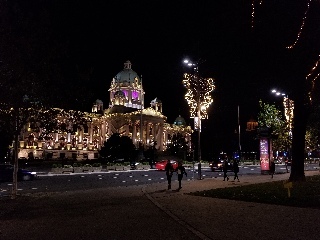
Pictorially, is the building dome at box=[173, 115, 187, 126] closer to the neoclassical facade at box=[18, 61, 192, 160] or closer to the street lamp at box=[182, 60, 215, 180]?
the neoclassical facade at box=[18, 61, 192, 160]

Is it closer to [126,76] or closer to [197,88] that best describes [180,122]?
[126,76]

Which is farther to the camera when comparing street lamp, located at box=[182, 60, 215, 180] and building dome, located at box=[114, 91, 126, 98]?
building dome, located at box=[114, 91, 126, 98]

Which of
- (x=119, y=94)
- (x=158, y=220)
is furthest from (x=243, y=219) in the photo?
(x=119, y=94)

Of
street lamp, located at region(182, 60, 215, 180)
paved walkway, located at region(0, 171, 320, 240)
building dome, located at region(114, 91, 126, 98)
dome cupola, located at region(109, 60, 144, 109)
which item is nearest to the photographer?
paved walkway, located at region(0, 171, 320, 240)

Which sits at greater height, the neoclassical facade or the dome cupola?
the dome cupola

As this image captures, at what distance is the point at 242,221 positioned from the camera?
32.1 ft

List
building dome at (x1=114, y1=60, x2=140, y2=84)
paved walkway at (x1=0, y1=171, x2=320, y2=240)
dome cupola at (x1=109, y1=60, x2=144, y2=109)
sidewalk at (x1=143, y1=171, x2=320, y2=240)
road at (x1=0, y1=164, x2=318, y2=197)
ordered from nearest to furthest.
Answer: sidewalk at (x1=143, y1=171, x2=320, y2=240) < paved walkway at (x1=0, y1=171, x2=320, y2=240) < road at (x1=0, y1=164, x2=318, y2=197) < dome cupola at (x1=109, y1=60, x2=144, y2=109) < building dome at (x1=114, y1=60, x2=140, y2=84)

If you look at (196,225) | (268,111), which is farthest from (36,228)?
(268,111)

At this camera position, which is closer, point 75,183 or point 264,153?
point 75,183

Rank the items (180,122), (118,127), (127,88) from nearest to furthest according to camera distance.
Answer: (118,127), (127,88), (180,122)

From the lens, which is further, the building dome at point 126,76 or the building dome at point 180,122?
the building dome at point 180,122

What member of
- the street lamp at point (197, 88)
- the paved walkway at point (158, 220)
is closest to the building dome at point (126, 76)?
the street lamp at point (197, 88)

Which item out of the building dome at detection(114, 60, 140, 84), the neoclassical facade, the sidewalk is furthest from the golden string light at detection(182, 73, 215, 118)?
the building dome at detection(114, 60, 140, 84)

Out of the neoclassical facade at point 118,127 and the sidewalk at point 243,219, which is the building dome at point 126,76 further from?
the sidewalk at point 243,219
